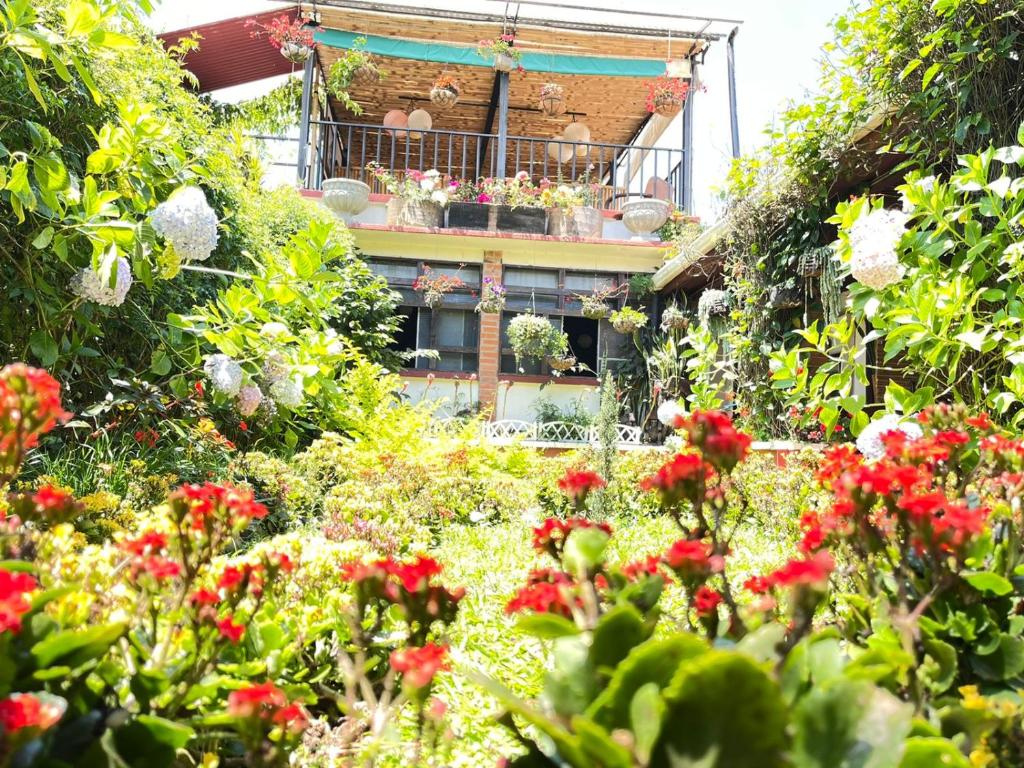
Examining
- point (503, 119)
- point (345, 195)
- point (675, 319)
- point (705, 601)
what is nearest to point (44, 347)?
point (705, 601)

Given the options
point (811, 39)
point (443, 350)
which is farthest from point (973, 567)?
point (443, 350)

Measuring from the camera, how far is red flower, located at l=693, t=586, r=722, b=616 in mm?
962

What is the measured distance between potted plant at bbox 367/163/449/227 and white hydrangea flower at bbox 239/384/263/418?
618 cm

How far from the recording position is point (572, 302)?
10.6m

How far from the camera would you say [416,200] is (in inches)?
394

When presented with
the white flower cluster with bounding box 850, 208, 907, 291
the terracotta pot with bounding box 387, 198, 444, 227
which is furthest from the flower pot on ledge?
the white flower cluster with bounding box 850, 208, 907, 291

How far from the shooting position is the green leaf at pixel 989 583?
0.96m

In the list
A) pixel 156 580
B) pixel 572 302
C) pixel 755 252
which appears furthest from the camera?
pixel 572 302

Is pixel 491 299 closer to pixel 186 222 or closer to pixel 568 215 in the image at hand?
pixel 568 215

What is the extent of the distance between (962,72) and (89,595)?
4.93m

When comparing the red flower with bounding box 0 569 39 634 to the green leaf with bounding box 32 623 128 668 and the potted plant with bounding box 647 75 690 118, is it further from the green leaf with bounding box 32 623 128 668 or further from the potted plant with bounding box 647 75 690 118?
the potted plant with bounding box 647 75 690 118

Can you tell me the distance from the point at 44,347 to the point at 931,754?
12.4 ft

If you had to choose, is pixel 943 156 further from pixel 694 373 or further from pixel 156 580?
pixel 156 580

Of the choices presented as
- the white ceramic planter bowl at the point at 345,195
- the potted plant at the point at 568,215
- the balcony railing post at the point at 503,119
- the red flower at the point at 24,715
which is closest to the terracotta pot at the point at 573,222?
the potted plant at the point at 568,215
